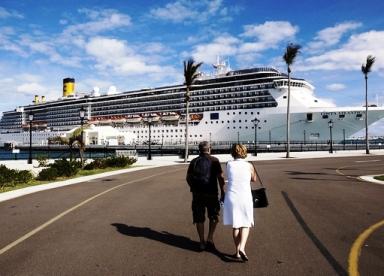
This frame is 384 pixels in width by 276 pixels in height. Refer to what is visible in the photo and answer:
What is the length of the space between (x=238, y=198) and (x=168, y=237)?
197 cm

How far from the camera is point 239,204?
5668mm

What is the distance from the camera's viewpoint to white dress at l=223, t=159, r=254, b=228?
562 cm

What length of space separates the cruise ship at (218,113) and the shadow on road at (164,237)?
1839 inches

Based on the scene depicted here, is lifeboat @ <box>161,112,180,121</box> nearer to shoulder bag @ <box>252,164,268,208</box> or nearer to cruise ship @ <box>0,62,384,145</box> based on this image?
cruise ship @ <box>0,62,384,145</box>

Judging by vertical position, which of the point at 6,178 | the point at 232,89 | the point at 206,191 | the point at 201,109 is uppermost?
the point at 232,89

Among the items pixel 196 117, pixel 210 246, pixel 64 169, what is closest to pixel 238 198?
pixel 210 246

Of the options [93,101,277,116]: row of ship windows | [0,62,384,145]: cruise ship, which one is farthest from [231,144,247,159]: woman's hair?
[93,101,277,116]: row of ship windows

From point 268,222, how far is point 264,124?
6332cm

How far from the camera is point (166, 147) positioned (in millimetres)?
77312

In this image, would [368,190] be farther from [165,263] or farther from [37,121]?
[37,121]

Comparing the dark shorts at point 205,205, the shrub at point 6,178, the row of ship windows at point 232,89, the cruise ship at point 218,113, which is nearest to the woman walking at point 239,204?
the dark shorts at point 205,205

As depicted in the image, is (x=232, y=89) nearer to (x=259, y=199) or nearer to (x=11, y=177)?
(x=11, y=177)

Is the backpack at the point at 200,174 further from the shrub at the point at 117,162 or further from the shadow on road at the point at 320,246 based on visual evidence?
the shrub at the point at 117,162

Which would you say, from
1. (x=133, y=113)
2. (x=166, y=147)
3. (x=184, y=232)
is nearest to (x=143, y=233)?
(x=184, y=232)
